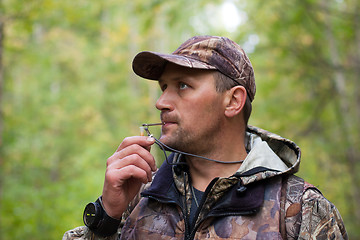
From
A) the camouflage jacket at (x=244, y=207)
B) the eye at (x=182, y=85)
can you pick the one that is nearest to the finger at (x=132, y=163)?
the camouflage jacket at (x=244, y=207)

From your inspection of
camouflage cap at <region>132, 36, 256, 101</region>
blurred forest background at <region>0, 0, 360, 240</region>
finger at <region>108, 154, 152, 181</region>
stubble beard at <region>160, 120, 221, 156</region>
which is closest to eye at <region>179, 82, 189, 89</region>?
camouflage cap at <region>132, 36, 256, 101</region>

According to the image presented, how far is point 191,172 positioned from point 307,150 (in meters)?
10.7

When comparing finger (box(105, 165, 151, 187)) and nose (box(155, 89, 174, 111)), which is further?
nose (box(155, 89, 174, 111))

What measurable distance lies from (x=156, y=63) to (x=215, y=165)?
0.75 meters

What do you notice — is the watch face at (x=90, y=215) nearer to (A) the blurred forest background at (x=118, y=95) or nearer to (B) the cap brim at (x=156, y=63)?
(B) the cap brim at (x=156, y=63)

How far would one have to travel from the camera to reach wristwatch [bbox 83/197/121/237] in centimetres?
237

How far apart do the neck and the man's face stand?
0.08m

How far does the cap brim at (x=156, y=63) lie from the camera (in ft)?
7.66

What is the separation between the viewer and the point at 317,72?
420 inches

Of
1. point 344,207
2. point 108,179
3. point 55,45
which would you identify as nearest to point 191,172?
point 108,179

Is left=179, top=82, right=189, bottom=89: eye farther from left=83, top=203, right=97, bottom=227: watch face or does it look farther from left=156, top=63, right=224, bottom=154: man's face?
left=83, top=203, right=97, bottom=227: watch face

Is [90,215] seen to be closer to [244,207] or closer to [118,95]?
[244,207]

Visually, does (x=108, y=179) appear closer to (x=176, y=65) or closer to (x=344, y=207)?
(x=176, y=65)

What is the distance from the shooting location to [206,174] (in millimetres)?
2543
